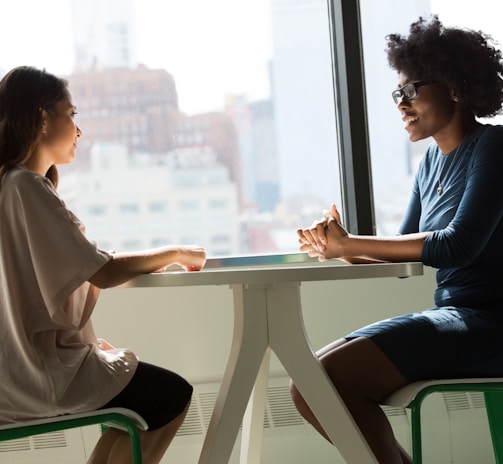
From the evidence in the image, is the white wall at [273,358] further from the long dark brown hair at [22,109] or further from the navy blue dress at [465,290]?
the long dark brown hair at [22,109]

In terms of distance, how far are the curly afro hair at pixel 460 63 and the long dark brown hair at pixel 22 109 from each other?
1002 mm

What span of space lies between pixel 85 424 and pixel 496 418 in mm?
1056

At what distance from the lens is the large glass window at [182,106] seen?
9.78 ft

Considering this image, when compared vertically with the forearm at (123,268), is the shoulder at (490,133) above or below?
above

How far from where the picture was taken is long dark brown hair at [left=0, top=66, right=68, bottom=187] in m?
1.85

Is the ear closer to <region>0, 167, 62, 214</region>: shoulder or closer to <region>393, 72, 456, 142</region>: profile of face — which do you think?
<region>0, 167, 62, 214</region>: shoulder

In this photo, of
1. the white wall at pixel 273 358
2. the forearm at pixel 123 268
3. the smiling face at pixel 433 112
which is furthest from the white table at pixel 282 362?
the white wall at pixel 273 358

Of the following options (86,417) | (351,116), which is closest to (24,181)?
(86,417)

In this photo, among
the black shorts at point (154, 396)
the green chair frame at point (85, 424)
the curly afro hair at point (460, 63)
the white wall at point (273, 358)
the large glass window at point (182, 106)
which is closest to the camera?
the green chair frame at point (85, 424)

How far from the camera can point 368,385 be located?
1872mm

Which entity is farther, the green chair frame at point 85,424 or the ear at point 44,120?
A: the ear at point 44,120

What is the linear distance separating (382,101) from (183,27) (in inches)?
31.8

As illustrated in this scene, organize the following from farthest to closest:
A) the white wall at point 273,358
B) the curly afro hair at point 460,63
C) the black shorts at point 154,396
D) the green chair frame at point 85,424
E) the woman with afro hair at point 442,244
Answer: the white wall at point 273,358 < the curly afro hair at point 460,63 < the woman with afro hair at point 442,244 < the black shorts at point 154,396 < the green chair frame at point 85,424

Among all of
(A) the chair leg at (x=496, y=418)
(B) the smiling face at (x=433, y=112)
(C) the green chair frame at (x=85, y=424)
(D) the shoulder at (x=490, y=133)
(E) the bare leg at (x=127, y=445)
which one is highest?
(B) the smiling face at (x=433, y=112)
